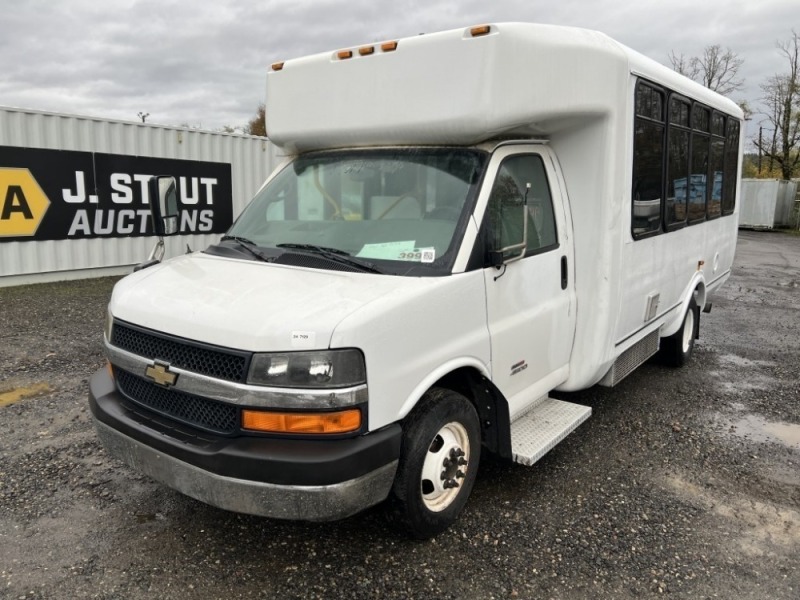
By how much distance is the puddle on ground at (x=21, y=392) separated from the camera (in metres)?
5.45

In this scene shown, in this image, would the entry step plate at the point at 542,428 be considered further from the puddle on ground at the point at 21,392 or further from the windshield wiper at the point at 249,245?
the puddle on ground at the point at 21,392

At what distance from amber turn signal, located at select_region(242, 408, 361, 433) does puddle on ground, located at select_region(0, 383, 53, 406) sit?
3766 millimetres

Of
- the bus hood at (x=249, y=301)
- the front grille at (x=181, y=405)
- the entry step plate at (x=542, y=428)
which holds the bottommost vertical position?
Result: the entry step plate at (x=542, y=428)

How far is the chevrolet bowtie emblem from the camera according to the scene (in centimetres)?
296

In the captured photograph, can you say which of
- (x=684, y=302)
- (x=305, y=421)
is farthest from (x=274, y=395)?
(x=684, y=302)

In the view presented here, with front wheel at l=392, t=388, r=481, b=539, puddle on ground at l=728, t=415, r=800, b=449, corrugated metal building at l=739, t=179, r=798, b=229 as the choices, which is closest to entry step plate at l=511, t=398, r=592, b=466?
front wheel at l=392, t=388, r=481, b=539

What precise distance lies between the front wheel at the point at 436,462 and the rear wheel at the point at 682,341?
3.79 meters

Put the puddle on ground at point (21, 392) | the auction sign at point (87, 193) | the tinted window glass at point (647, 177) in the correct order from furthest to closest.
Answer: the auction sign at point (87, 193)
the puddle on ground at point (21, 392)
the tinted window glass at point (647, 177)

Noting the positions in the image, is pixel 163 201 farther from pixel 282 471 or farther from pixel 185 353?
pixel 282 471

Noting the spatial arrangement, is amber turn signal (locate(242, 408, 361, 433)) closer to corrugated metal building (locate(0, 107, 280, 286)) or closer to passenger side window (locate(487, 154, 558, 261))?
passenger side window (locate(487, 154, 558, 261))

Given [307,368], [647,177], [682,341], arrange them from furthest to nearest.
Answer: [682,341] → [647,177] → [307,368]

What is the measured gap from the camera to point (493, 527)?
11.7 ft

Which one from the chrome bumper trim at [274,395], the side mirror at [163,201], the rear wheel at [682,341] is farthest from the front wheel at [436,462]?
the rear wheel at [682,341]

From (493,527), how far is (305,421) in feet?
4.85
